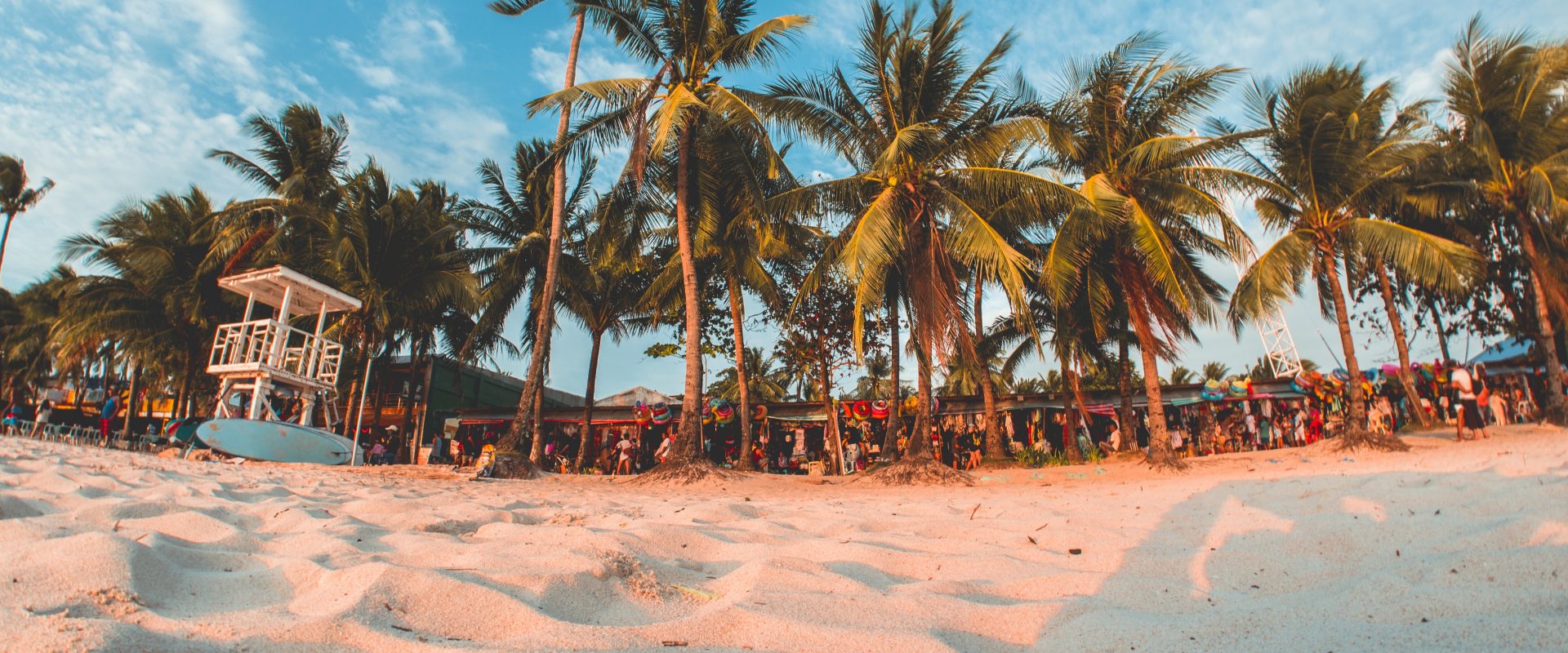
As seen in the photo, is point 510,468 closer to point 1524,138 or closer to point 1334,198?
point 1334,198

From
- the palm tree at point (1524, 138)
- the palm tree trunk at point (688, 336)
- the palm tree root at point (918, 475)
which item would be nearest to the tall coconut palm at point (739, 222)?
the palm tree trunk at point (688, 336)

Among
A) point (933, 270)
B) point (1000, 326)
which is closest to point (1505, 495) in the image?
point (933, 270)

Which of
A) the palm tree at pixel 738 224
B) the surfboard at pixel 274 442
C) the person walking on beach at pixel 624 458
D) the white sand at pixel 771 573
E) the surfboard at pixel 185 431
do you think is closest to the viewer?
the white sand at pixel 771 573

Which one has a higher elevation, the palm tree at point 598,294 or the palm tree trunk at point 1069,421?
the palm tree at point 598,294

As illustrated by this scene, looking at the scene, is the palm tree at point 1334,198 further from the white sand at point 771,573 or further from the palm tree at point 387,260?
the palm tree at point 387,260

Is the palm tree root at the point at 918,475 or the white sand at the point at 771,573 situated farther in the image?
the palm tree root at the point at 918,475

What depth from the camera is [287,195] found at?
59.0ft

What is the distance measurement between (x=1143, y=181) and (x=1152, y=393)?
3387 mm

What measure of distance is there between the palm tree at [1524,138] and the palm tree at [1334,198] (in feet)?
4.07

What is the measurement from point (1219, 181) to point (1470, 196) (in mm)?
5122

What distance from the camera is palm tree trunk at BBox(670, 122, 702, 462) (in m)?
10.7

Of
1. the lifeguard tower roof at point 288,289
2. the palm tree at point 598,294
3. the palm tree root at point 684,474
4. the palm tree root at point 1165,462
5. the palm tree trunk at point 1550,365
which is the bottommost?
the palm tree root at point 684,474

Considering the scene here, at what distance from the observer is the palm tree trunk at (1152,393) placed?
428 inches

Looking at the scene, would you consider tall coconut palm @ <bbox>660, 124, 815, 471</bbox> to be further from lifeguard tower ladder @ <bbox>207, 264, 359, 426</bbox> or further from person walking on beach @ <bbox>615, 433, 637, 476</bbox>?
lifeguard tower ladder @ <bbox>207, 264, 359, 426</bbox>
